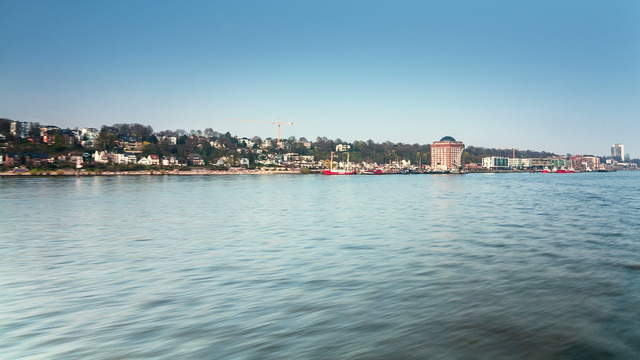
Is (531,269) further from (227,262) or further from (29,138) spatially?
(29,138)

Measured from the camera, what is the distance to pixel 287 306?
30.2ft

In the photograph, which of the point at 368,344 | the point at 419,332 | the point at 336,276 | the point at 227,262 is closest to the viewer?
the point at 368,344

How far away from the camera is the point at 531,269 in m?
12.8

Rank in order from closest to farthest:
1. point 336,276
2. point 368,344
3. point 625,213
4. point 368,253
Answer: point 368,344 < point 336,276 < point 368,253 < point 625,213

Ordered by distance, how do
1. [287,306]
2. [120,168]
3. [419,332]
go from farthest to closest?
[120,168]
[287,306]
[419,332]

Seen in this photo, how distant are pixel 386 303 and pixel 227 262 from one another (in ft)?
21.0

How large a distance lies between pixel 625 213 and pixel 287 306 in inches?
1160

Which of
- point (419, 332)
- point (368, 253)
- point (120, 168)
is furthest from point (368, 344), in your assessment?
point (120, 168)

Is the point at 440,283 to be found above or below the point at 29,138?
below

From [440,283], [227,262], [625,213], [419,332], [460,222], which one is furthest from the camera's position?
[625,213]

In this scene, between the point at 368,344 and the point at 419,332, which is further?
the point at 419,332

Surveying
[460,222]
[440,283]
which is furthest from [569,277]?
[460,222]

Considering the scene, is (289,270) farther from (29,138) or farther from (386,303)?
(29,138)

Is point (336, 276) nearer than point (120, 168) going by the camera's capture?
Yes
